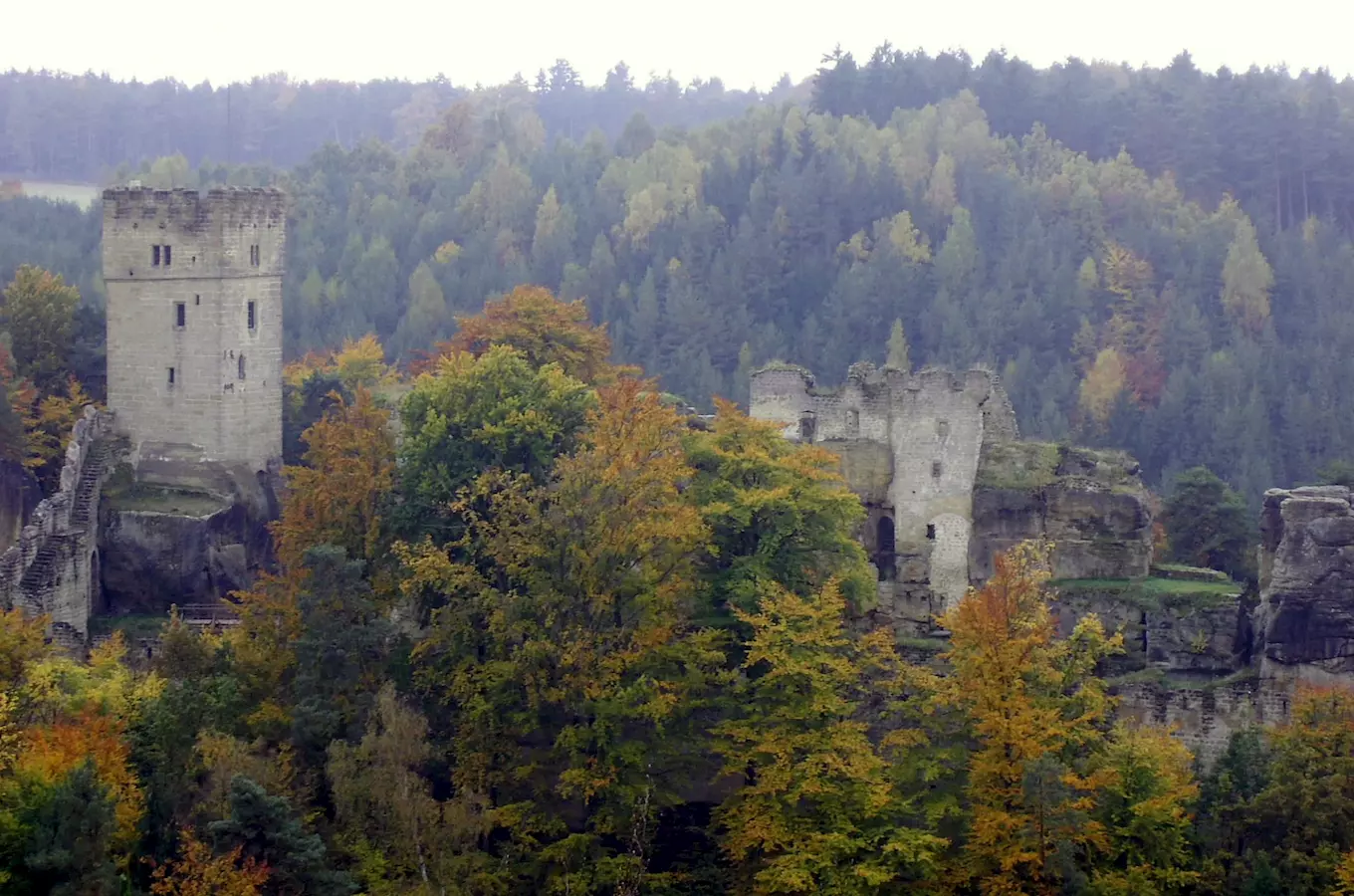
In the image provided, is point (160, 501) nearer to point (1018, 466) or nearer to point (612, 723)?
point (612, 723)

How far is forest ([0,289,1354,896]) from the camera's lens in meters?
40.8

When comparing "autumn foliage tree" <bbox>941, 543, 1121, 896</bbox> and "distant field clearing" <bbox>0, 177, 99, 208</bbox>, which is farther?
"distant field clearing" <bbox>0, 177, 99, 208</bbox>

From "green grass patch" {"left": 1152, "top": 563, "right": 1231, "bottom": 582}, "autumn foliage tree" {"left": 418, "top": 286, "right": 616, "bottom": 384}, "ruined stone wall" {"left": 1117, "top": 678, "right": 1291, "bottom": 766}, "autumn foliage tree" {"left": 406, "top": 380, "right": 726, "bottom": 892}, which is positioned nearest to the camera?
"autumn foliage tree" {"left": 406, "top": 380, "right": 726, "bottom": 892}

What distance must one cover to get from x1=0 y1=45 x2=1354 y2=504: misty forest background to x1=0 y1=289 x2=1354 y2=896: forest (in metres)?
39.0

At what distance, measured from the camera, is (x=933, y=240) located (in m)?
113

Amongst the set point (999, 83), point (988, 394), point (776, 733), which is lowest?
point (776, 733)

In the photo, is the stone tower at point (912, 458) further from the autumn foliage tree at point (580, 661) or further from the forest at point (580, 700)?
the autumn foliage tree at point (580, 661)

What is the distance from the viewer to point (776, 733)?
42938 millimetres

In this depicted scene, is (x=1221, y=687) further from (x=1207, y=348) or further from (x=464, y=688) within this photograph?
(x=1207, y=348)

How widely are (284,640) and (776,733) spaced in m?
10.2

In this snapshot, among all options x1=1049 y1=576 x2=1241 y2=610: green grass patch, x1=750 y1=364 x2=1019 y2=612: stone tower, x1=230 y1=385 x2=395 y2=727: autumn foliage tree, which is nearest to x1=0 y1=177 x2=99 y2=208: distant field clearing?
x1=230 y1=385 x2=395 y2=727: autumn foliage tree

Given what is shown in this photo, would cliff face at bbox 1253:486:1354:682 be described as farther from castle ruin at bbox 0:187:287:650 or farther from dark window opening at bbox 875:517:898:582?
castle ruin at bbox 0:187:287:650

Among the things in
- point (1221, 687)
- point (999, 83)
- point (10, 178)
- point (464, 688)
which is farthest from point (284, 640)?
point (10, 178)

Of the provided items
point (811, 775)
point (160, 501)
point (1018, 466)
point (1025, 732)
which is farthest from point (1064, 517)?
point (160, 501)
